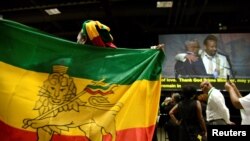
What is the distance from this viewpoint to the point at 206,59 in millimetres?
10016

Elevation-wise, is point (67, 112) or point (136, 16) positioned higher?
point (136, 16)

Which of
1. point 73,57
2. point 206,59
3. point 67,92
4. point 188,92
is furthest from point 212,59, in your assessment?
point 67,92

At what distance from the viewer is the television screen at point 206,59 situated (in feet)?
32.3

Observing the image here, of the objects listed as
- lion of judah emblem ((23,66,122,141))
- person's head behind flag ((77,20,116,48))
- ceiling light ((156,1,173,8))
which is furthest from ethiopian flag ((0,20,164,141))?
ceiling light ((156,1,173,8))

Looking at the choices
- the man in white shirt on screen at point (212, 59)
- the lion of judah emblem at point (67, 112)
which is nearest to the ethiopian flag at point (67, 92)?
the lion of judah emblem at point (67, 112)

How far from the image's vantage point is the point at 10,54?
2811mm

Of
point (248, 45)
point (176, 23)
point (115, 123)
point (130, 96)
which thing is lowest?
point (115, 123)

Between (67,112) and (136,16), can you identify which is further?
(136,16)

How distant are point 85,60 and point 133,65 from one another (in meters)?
0.39

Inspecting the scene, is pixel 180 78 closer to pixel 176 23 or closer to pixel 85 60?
pixel 176 23

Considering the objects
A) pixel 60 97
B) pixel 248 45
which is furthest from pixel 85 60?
pixel 248 45

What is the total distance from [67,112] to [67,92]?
14cm

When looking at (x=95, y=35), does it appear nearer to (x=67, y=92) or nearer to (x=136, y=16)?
(x=67, y=92)

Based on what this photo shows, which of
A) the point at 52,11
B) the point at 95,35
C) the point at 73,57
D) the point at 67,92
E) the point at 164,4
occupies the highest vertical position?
the point at 164,4
